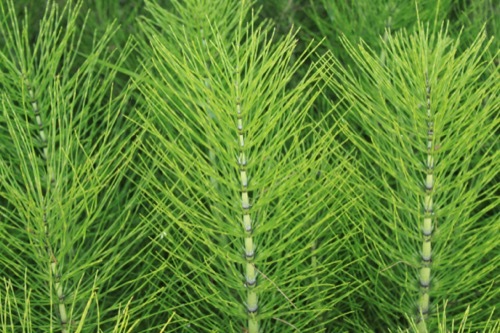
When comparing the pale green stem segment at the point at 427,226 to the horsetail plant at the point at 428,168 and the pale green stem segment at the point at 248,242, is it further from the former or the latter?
the pale green stem segment at the point at 248,242

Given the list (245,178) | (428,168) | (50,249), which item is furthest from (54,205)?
(428,168)

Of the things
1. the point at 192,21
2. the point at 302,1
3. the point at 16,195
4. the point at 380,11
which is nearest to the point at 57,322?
the point at 16,195

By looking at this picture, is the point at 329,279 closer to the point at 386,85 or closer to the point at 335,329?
the point at 335,329

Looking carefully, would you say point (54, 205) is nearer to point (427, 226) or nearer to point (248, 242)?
point (248, 242)

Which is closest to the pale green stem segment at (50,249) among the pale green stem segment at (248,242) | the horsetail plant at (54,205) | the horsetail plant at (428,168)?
the horsetail plant at (54,205)

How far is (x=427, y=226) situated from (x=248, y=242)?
28 centimetres

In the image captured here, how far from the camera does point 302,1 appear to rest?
2.11m

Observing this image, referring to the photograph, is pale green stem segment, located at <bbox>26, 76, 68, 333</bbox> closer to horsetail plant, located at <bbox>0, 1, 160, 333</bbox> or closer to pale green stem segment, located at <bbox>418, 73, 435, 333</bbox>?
horsetail plant, located at <bbox>0, 1, 160, 333</bbox>

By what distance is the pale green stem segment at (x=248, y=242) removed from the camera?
3.70 feet

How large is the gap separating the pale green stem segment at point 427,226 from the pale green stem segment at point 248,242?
0.26 metres

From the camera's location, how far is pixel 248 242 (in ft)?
4.05

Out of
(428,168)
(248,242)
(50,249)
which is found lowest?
(50,249)

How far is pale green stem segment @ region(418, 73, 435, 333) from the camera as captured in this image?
3.78ft

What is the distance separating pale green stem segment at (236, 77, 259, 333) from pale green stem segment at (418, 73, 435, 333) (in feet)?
0.87
